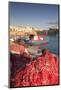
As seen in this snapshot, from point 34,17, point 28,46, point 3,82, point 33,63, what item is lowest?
point 3,82

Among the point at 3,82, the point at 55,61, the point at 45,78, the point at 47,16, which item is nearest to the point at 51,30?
the point at 47,16

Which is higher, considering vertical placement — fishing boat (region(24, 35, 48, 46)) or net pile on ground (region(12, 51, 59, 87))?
fishing boat (region(24, 35, 48, 46))

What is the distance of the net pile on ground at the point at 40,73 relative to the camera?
2.71m

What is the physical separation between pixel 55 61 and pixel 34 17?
515 millimetres

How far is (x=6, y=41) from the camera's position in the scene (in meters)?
2.68

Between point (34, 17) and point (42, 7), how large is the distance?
0.45ft

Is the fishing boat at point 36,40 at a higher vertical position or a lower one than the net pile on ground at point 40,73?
higher

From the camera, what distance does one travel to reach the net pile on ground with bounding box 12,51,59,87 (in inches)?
107

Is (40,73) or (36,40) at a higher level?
(36,40)

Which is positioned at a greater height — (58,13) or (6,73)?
(58,13)

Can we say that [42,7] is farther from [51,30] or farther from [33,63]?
[33,63]

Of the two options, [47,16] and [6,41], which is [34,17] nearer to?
[47,16]

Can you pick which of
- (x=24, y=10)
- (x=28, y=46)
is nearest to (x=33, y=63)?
(x=28, y=46)

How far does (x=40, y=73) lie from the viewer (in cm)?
276
